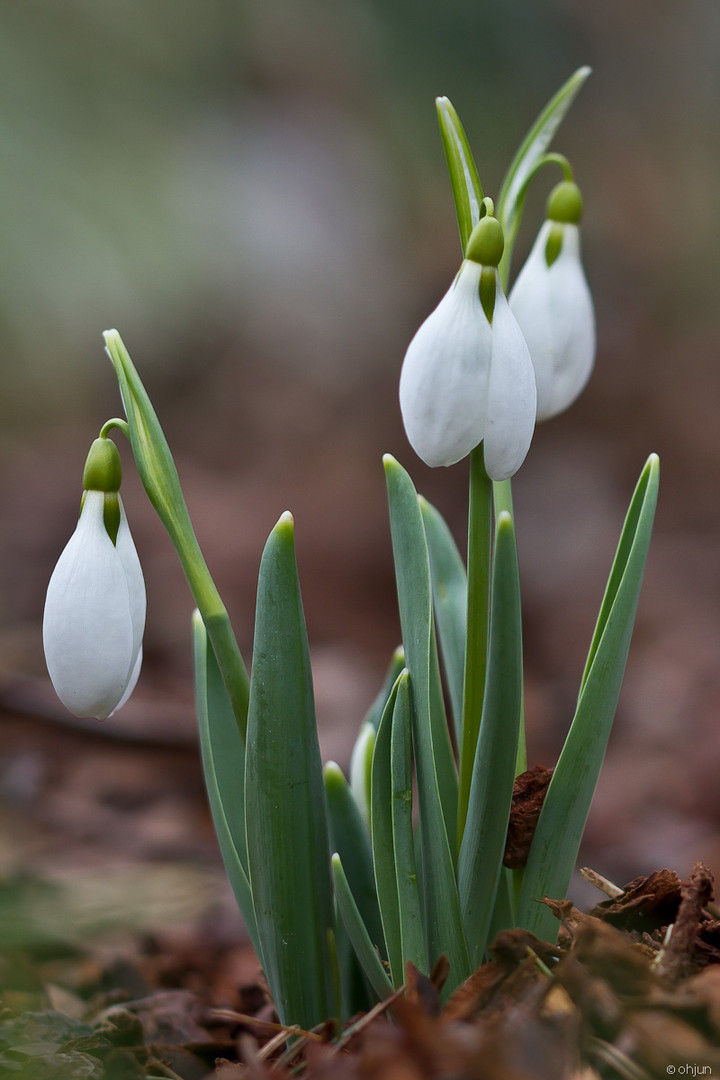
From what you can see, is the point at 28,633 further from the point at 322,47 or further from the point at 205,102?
the point at 322,47

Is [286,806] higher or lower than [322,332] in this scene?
lower

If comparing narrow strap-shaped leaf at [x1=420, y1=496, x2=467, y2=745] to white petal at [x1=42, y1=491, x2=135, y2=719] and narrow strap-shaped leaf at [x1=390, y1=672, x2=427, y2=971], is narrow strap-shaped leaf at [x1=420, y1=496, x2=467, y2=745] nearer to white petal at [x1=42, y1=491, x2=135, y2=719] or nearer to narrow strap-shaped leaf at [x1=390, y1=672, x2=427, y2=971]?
narrow strap-shaped leaf at [x1=390, y1=672, x2=427, y2=971]

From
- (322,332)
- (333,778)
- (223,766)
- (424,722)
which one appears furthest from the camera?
(322,332)

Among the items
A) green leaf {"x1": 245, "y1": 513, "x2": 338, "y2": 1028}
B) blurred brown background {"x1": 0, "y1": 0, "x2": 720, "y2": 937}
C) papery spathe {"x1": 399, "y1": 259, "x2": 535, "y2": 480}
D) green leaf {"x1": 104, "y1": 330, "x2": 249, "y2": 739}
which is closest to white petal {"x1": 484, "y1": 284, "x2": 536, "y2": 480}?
papery spathe {"x1": 399, "y1": 259, "x2": 535, "y2": 480}

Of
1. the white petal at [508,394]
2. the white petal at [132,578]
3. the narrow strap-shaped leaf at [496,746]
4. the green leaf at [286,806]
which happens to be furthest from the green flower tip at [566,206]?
the white petal at [132,578]

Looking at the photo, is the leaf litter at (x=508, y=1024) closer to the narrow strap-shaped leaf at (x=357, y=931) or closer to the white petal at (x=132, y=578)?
the narrow strap-shaped leaf at (x=357, y=931)

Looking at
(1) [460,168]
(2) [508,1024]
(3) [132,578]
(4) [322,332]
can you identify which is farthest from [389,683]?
(4) [322,332]

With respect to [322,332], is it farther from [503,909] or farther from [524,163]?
[503,909]
